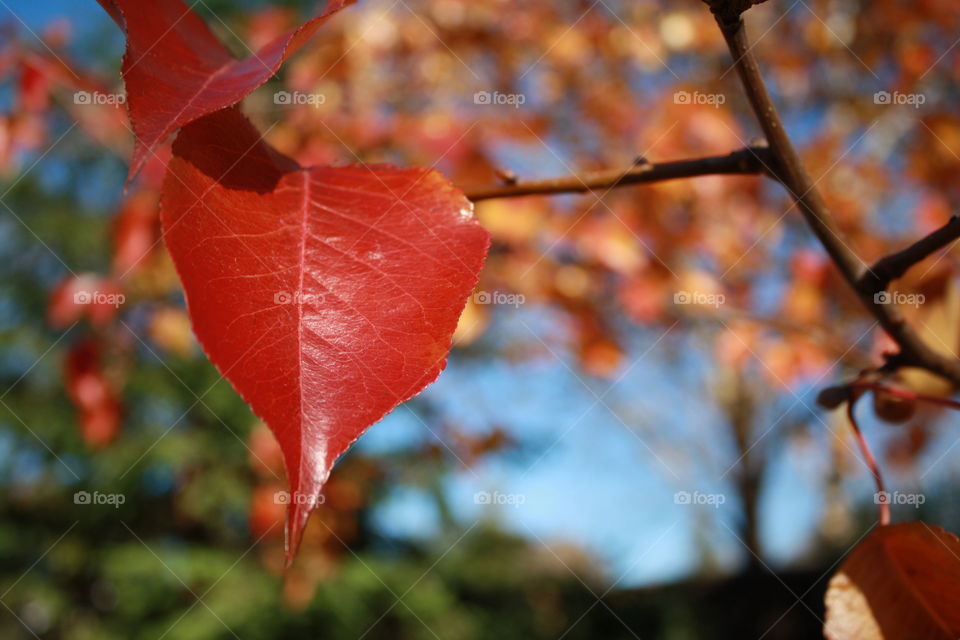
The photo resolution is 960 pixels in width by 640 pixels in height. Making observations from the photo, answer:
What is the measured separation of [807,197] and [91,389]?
2249mm

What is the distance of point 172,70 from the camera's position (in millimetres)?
357

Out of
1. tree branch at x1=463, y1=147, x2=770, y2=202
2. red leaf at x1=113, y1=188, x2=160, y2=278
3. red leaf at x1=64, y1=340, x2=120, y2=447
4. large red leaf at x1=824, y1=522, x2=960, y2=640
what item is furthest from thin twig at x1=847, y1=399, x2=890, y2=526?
red leaf at x1=64, y1=340, x2=120, y2=447

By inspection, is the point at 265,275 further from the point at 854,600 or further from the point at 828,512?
the point at 828,512

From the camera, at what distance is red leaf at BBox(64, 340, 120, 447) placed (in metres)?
2.16

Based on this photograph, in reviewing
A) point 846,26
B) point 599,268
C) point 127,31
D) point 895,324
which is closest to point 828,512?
point 846,26

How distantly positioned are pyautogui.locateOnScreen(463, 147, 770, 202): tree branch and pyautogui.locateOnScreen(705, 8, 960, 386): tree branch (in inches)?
0.7

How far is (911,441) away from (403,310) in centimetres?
288

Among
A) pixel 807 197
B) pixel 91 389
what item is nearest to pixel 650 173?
pixel 807 197

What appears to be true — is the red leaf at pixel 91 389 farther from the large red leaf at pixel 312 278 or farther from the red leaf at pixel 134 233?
the large red leaf at pixel 312 278

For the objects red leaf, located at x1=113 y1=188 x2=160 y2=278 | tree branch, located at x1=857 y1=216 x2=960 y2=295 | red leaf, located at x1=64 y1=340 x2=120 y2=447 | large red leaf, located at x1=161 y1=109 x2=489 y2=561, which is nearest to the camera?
large red leaf, located at x1=161 y1=109 x2=489 y2=561

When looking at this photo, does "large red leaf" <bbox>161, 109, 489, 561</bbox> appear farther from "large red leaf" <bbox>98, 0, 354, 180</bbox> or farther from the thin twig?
the thin twig

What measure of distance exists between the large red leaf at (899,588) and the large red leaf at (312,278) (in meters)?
0.30

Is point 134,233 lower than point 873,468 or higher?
lower

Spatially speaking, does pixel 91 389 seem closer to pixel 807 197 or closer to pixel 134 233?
pixel 134 233
